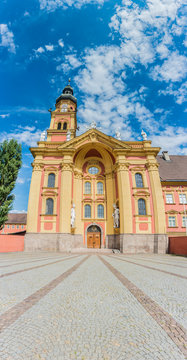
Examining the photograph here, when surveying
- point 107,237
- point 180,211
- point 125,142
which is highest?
point 125,142

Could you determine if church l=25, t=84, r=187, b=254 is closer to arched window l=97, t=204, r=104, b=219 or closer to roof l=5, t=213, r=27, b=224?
arched window l=97, t=204, r=104, b=219

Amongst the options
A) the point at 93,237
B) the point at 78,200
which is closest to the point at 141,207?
the point at 93,237

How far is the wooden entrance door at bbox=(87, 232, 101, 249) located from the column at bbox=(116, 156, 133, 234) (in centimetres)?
442

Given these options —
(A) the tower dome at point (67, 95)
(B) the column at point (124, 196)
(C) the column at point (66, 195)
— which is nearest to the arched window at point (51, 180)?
(C) the column at point (66, 195)

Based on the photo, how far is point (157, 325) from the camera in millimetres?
2049

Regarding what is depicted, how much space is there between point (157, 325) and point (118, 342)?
0.67 meters

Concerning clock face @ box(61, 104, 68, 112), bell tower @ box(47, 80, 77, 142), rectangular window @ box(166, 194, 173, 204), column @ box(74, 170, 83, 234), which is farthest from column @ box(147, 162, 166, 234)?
clock face @ box(61, 104, 68, 112)

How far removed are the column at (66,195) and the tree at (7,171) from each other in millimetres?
5600

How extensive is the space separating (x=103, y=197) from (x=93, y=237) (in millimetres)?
5705

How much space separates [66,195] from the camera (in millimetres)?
21172

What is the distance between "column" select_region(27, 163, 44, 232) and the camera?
20.2 metres

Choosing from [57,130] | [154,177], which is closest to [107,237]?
[154,177]

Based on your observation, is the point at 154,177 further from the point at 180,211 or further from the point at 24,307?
the point at 24,307

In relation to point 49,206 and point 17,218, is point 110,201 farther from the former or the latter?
point 17,218
